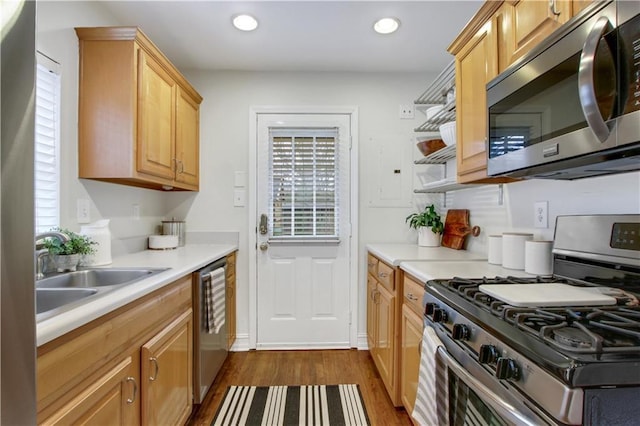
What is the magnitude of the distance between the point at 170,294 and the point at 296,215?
1.43 m

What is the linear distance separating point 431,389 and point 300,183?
1949mm

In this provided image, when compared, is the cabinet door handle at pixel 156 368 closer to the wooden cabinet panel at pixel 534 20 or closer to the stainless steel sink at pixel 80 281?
the stainless steel sink at pixel 80 281

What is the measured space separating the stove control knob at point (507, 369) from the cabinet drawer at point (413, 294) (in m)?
0.70

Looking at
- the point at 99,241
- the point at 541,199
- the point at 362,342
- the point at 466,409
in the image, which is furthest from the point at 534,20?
the point at 362,342

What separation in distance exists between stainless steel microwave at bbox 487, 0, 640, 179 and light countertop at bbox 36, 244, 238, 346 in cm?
141

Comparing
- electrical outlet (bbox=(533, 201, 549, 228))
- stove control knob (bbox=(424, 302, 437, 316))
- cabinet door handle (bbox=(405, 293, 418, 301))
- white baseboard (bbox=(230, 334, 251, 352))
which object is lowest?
white baseboard (bbox=(230, 334, 251, 352))

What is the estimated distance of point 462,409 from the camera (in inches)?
37.4

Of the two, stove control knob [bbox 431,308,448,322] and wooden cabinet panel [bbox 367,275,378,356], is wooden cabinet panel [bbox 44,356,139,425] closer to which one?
stove control knob [bbox 431,308,448,322]

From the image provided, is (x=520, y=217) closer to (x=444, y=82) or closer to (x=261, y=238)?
(x=444, y=82)

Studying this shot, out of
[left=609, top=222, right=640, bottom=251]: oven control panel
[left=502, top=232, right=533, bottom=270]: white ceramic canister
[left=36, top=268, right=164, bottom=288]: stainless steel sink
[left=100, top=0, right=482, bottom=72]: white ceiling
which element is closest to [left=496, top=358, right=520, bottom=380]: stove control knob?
[left=609, top=222, right=640, bottom=251]: oven control panel

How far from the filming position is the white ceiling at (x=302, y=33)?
6.38ft

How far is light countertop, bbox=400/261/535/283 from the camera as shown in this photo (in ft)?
4.59

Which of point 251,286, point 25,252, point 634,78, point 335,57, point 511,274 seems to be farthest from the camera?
point 251,286

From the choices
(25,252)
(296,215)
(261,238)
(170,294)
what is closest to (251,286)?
(261,238)
